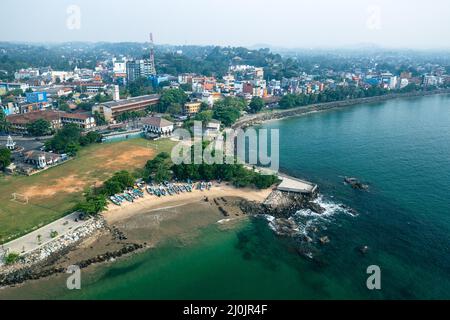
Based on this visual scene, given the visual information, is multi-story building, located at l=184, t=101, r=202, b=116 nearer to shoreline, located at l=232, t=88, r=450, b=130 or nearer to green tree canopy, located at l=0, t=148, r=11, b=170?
shoreline, located at l=232, t=88, r=450, b=130

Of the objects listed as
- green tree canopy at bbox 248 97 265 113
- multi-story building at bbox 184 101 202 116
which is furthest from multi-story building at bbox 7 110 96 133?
green tree canopy at bbox 248 97 265 113

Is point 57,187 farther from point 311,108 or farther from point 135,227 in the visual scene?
point 311,108

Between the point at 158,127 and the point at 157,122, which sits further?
the point at 157,122

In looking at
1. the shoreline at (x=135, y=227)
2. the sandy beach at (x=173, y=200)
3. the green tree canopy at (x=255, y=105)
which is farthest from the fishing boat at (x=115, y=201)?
the green tree canopy at (x=255, y=105)

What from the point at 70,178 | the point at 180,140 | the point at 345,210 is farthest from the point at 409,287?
the point at 180,140

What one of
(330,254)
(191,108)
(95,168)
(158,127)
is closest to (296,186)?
(330,254)

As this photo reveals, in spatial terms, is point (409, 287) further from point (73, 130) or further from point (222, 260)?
point (73, 130)

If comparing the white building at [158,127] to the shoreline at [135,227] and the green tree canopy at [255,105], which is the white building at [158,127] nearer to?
the shoreline at [135,227]
